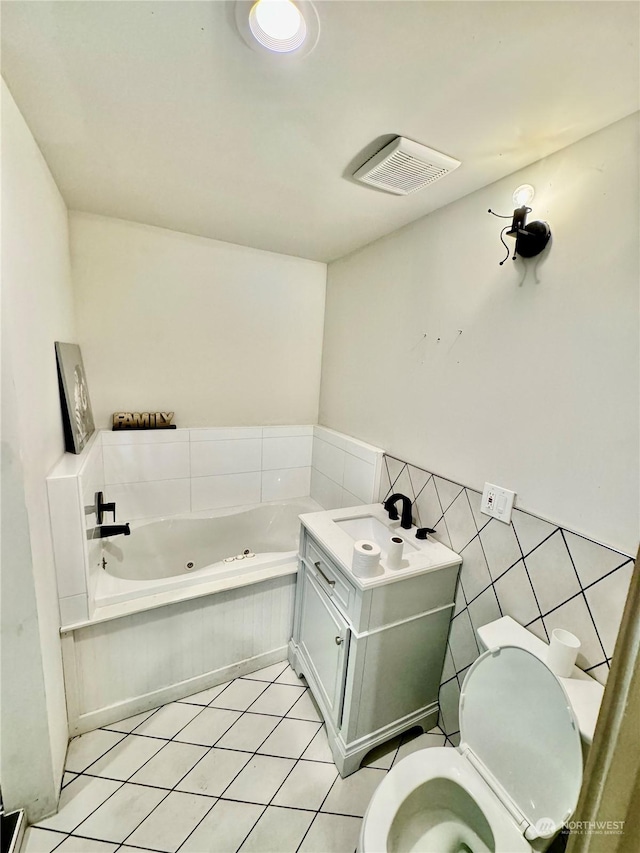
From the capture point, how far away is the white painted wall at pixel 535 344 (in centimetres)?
98

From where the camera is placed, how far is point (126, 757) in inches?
53.9

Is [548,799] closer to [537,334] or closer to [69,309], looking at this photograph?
[537,334]

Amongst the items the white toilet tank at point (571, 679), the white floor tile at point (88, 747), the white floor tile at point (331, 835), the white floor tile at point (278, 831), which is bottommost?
the white floor tile at point (88, 747)

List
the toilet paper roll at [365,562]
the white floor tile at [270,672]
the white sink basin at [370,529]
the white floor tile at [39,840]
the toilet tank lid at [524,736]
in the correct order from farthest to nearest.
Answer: the white floor tile at [270,672] < the white sink basin at [370,529] < the toilet paper roll at [365,562] < the white floor tile at [39,840] < the toilet tank lid at [524,736]

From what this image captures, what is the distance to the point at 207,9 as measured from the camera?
29.6 inches

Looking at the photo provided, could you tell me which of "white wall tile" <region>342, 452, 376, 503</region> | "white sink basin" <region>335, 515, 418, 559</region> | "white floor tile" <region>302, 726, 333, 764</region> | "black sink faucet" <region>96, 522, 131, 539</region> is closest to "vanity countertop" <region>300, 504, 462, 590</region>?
"white sink basin" <region>335, 515, 418, 559</region>

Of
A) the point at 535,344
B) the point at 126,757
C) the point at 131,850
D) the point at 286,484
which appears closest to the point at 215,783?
the point at 131,850

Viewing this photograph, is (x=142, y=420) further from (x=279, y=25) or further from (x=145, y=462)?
(x=279, y=25)

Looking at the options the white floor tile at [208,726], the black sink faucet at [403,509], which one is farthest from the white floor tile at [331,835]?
the black sink faucet at [403,509]

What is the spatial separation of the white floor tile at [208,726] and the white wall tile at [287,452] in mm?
1420

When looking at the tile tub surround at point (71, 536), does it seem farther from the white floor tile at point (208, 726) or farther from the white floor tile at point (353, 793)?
the white floor tile at point (353, 793)

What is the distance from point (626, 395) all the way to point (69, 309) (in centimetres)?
243

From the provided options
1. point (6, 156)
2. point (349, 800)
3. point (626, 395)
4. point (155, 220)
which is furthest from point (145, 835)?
point (155, 220)

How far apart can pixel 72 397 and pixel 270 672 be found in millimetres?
1718
